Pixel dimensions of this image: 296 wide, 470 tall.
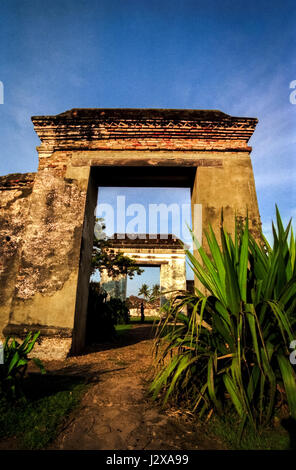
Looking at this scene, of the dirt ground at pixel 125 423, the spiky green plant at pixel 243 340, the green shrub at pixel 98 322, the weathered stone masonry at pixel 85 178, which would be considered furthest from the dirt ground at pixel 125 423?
the green shrub at pixel 98 322

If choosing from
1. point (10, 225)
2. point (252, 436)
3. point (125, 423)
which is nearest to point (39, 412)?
point (125, 423)

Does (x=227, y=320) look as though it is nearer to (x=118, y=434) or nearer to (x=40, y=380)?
(x=118, y=434)

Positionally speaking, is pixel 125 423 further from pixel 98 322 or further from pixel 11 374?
pixel 98 322

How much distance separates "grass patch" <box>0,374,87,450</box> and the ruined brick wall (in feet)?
7.16

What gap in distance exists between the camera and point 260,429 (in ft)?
5.10

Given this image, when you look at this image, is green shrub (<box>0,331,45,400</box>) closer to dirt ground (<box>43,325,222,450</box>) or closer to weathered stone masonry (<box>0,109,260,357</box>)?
dirt ground (<box>43,325,222,450</box>)

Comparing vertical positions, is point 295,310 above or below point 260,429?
above

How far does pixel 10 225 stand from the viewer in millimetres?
4664

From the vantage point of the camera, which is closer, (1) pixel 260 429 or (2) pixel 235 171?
(1) pixel 260 429

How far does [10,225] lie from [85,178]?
174cm

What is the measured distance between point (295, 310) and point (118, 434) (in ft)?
5.55

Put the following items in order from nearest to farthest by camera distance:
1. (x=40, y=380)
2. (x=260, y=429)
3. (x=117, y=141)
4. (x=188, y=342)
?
1. (x=260, y=429)
2. (x=188, y=342)
3. (x=40, y=380)
4. (x=117, y=141)

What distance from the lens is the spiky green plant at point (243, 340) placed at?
1608 mm
